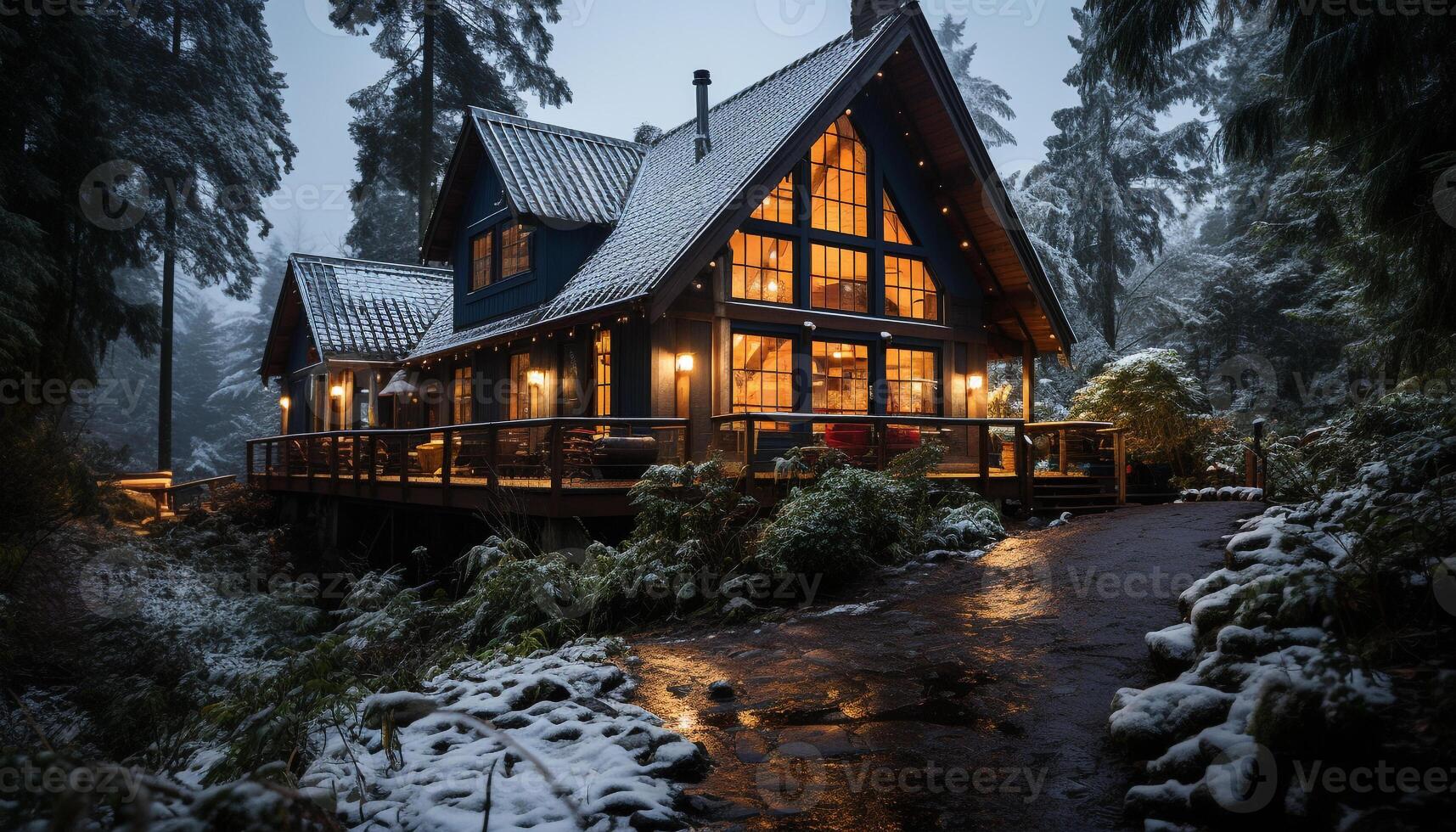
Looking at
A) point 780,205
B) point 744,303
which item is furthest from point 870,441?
point 780,205

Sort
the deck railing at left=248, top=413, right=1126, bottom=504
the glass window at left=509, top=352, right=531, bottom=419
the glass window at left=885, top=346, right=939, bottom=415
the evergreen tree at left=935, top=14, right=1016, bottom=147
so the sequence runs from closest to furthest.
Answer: the deck railing at left=248, top=413, right=1126, bottom=504 → the glass window at left=885, top=346, right=939, bottom=415 → the glass window at left=509, top=352, right=531, bottom=419 → the evergreen tree at left=935, top=14, right=1016, bottom=147

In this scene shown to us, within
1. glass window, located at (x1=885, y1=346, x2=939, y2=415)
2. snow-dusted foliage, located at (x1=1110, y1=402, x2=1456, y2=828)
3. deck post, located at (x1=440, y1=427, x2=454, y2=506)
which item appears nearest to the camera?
snow-dusted foliage, located at (x1=1110, y1=402, x2=1456, y2=828)

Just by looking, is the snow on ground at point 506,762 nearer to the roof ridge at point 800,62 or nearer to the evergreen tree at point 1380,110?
the evergreen tree at point 1380,110

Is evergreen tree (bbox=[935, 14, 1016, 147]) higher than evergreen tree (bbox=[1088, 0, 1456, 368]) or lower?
higher

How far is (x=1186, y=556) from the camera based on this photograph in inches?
300

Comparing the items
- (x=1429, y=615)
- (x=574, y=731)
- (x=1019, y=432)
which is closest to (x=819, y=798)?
(x=574, y=731)

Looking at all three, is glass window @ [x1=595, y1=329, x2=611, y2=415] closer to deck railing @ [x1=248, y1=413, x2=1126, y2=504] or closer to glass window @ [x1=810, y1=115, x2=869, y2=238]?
deck railing @ [x1=248, y1=413, x2=1126, y2=504]

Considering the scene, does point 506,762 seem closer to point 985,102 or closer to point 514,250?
point 514,250

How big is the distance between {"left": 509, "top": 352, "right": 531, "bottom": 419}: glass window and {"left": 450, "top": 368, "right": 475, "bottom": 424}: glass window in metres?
1.62

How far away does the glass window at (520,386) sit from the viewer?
52.6 feet

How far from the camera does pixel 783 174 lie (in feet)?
43.1

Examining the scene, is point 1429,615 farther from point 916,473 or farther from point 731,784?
point 916,473

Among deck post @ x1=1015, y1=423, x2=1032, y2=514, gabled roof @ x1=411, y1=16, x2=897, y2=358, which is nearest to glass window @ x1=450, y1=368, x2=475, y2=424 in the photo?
gabled roof @ x1=411, y1=16, x2=897, y2=358

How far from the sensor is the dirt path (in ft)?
11.1
